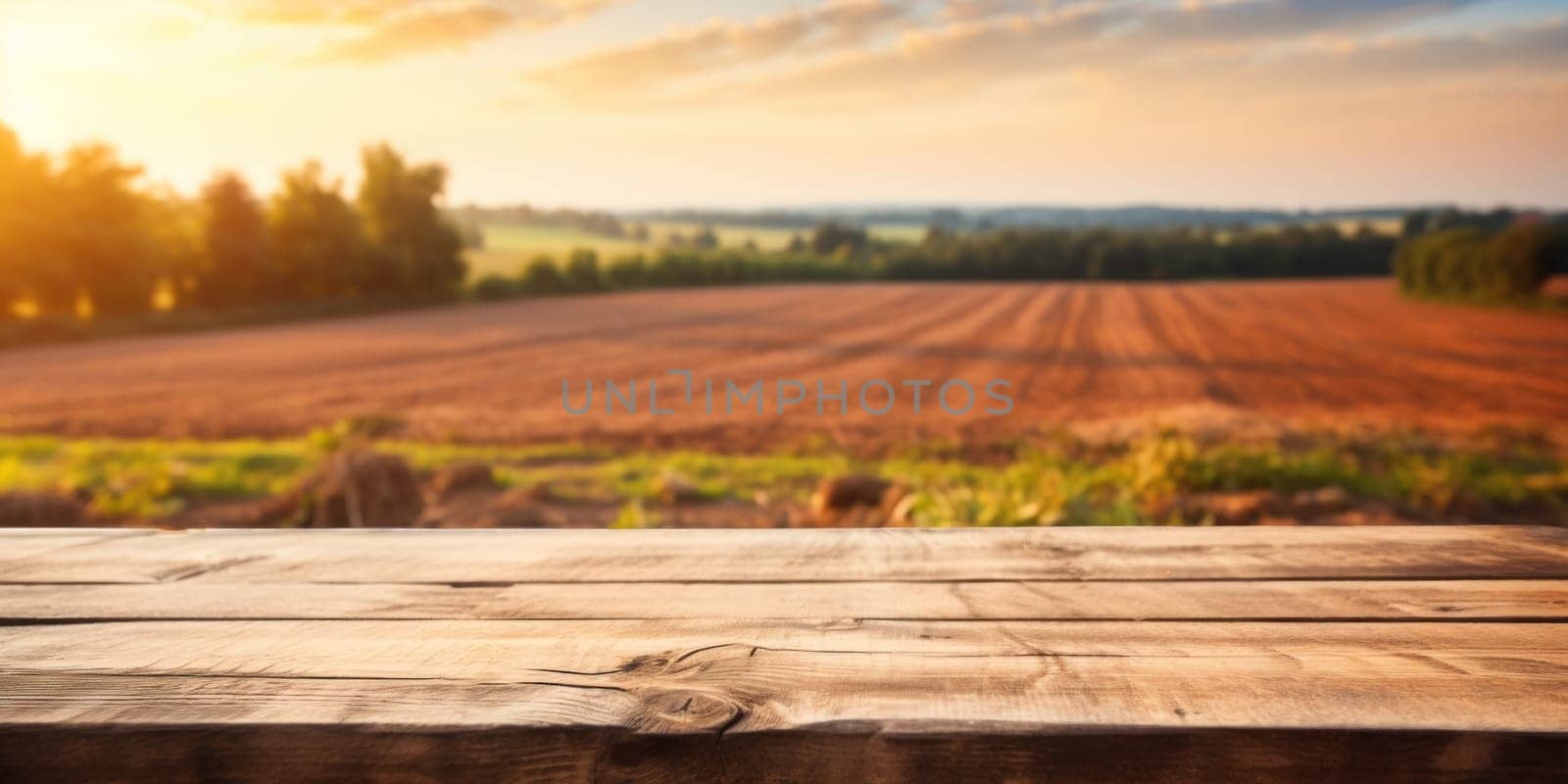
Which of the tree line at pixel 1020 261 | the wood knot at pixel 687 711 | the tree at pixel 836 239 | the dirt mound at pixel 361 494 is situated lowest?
the dirt mound at pixel 361 494

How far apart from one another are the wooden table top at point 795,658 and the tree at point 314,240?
113ft

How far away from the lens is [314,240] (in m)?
31.8

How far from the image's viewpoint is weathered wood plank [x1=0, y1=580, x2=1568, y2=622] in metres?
0.96

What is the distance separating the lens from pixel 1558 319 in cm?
2642

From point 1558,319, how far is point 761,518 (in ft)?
105

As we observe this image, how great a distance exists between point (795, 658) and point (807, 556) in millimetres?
349

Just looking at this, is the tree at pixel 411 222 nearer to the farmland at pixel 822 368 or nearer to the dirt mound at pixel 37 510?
the farmland at pixel 822 368

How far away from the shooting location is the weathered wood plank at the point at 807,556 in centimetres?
110

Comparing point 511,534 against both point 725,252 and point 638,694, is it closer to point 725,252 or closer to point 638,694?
point 638,694

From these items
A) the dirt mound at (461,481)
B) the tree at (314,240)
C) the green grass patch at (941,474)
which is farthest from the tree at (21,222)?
the dirt mound at (461,481)

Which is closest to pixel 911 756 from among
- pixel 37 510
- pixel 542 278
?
pixel 37 510

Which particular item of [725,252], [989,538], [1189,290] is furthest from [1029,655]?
[725,252]

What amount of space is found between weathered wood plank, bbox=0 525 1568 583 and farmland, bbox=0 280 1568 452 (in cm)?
870

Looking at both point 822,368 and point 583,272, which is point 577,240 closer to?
point 583,272
